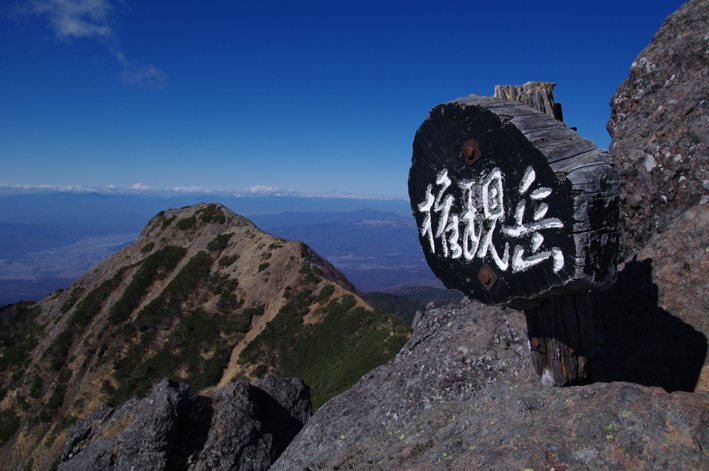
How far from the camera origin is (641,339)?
6121 mm

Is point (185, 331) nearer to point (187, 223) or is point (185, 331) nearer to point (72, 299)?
point (187, 223)

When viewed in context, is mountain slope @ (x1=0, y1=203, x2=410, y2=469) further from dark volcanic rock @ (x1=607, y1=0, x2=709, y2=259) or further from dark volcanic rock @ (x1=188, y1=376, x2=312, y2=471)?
dark volcanic rock @ (x1=607, y1=0, x2=709, y2=259)

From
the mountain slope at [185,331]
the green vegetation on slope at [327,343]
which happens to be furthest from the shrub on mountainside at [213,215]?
the green vegetation on slope at [327,343]

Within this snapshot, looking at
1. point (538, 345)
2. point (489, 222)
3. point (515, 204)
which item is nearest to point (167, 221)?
point (489, 222)

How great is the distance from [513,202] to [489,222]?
1.47 ft

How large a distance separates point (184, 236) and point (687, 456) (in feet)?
172

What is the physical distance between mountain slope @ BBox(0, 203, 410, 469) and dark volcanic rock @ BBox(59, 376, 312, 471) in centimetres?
915

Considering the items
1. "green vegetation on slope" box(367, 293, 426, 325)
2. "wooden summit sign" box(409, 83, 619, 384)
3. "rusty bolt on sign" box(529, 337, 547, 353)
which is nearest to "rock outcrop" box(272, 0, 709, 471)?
"rusty bolt on sign" box(529, 337, 547, 353)

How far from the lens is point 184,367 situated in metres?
31.0

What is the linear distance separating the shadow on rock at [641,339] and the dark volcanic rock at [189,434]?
319 inches

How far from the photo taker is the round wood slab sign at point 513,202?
3.41 m

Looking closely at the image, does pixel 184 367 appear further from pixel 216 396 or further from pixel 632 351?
pixel 632 351

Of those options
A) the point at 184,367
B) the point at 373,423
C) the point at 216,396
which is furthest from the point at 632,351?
the point at 184,367

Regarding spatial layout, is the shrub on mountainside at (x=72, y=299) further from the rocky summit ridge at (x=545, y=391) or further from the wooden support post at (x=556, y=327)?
the wooden support post at (x=556, y=327)
